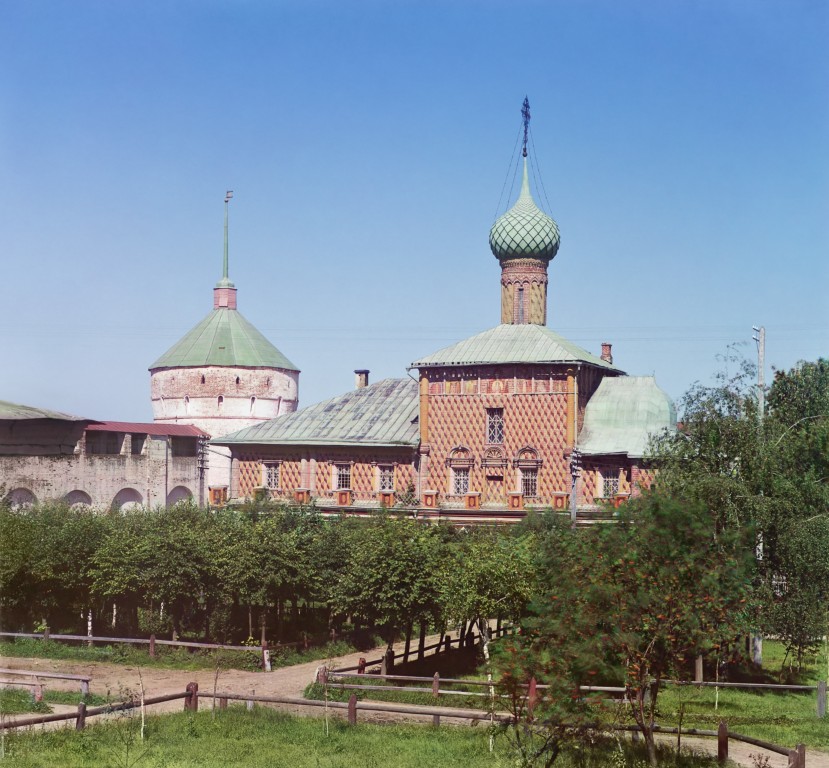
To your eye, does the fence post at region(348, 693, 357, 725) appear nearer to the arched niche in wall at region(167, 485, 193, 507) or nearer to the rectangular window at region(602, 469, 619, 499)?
the rectangular window at region(602, 469, 619, 499)

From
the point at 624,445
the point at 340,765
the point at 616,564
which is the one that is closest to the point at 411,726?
the point at 340,765

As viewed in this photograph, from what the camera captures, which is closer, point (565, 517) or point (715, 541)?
Result: point (715, 541)

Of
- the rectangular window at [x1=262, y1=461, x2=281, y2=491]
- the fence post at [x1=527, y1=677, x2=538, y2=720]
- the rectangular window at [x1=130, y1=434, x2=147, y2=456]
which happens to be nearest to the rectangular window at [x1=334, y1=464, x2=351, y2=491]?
the rectangular window at [x1=262, y1=461, x2=281, y2=491]

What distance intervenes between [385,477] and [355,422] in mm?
2739

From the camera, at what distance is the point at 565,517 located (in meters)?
38.6

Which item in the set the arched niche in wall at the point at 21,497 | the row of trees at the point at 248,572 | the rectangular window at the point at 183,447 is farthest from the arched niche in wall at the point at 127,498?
the row of trees at the point at 248,572

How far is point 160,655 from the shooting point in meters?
31.1

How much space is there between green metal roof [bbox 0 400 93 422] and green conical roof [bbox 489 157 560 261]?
19.8m

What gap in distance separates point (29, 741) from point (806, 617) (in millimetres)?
16666

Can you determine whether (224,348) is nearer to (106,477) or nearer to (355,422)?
(106,477)

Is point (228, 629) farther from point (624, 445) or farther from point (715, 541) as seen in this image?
point (715, 541)

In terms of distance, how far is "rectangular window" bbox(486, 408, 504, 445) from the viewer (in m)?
44.0

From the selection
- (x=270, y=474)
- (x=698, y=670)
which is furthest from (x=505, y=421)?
(x=698, y=670)

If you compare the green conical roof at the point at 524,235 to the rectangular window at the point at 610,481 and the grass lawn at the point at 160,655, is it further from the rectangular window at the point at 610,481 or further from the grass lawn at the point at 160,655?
the grass lawn at the point at 160,655
